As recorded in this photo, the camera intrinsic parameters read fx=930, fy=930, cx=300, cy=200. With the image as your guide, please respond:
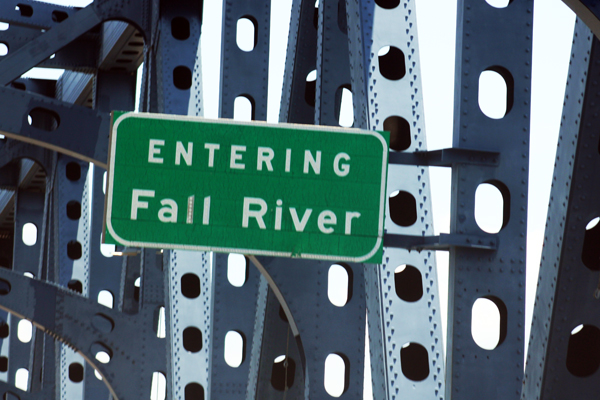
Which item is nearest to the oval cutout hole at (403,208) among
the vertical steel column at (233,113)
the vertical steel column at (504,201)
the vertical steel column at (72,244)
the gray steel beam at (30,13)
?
the vertical steel column at (504,201)

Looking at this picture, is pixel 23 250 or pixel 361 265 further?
pixel 23 250

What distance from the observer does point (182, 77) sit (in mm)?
14484

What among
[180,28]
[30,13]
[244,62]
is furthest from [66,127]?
[30,13]

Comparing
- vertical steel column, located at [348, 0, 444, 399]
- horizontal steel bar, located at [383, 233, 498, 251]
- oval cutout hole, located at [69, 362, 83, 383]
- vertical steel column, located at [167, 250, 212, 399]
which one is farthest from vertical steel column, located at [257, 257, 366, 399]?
oval cutout hole, located at [69, 362, 83, 383]

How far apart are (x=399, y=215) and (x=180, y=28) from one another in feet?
25.5

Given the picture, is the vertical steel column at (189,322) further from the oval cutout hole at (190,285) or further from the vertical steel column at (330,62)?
the vertical steel column at (330,62)

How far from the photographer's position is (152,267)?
56.4ft

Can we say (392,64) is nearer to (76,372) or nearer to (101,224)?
(101,224)

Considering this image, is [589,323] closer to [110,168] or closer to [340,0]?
[110,168]

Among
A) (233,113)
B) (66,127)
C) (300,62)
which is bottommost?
(66,127)

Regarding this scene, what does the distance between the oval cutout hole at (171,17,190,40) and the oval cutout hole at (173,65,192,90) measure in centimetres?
61

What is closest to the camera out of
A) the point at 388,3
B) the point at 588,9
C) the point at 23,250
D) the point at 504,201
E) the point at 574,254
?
the point at 588,9

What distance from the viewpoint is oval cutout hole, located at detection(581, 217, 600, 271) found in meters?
6.91

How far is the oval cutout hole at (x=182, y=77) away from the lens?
14414 mm
